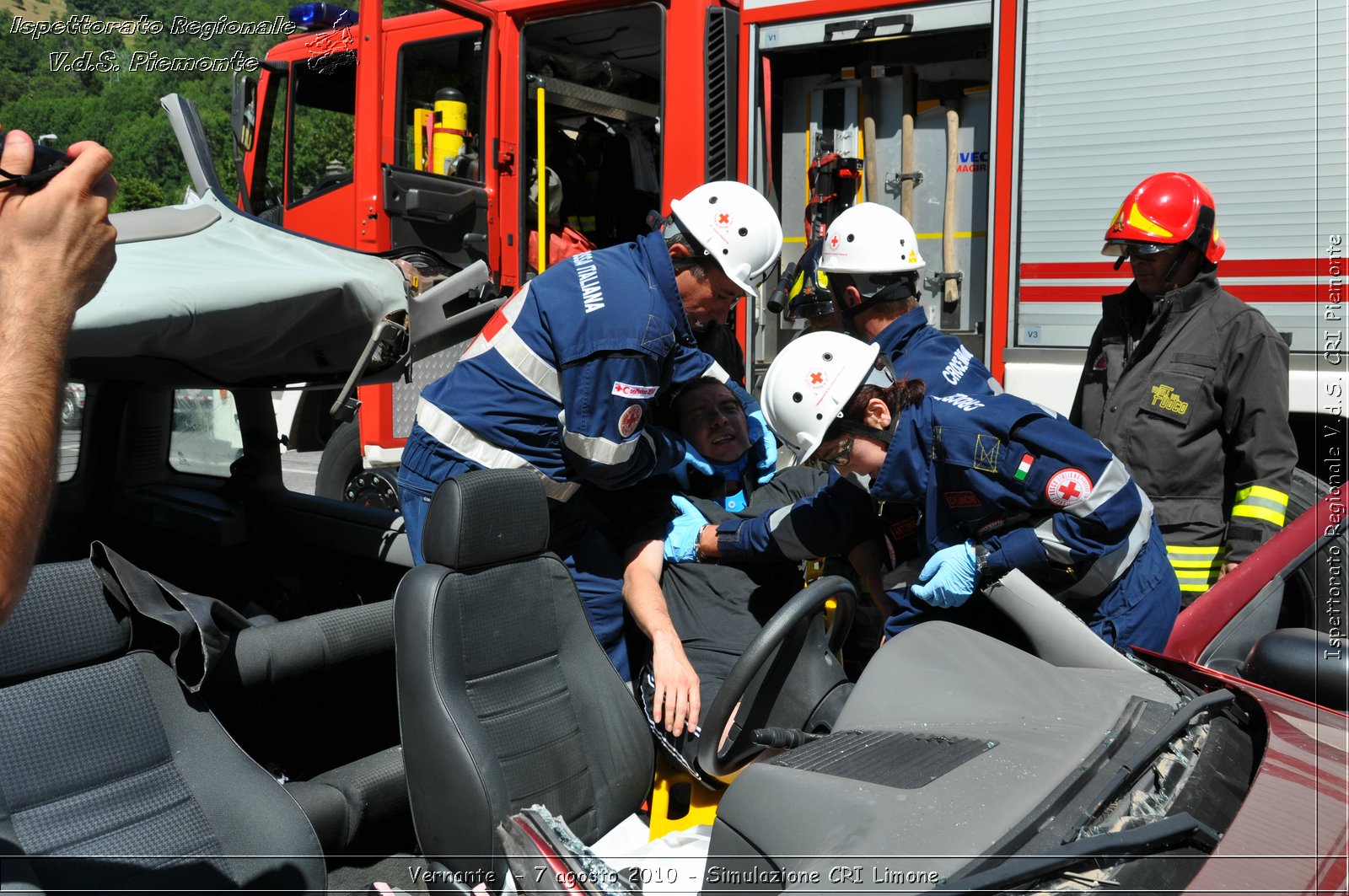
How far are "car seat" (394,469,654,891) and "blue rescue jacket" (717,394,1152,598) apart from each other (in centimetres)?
86

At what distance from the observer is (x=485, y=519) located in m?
2.38

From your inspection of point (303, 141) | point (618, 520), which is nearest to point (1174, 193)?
point (618, 520)

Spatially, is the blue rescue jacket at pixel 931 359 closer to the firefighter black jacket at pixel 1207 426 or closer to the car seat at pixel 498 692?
the firefighter black jacket at pixel 1207 426

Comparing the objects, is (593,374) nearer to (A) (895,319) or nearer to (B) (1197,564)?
(A) (895,319)

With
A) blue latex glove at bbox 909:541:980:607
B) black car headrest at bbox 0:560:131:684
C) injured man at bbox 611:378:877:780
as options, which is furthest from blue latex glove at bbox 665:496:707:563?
black car headrest at bbox 0:560:131:684

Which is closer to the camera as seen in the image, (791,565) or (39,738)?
(39,738)

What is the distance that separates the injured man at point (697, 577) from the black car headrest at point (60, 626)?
1.25 metres

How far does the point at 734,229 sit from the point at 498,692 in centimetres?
142

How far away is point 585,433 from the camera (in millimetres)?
2723

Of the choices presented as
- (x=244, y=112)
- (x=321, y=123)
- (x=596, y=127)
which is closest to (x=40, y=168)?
(x=244, y=112)

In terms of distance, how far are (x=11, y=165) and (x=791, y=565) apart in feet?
7.48

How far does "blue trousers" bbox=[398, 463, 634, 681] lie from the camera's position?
2.96 m

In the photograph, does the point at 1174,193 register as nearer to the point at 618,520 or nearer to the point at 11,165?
the point at 618,520

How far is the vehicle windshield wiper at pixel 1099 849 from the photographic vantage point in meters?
1.35
